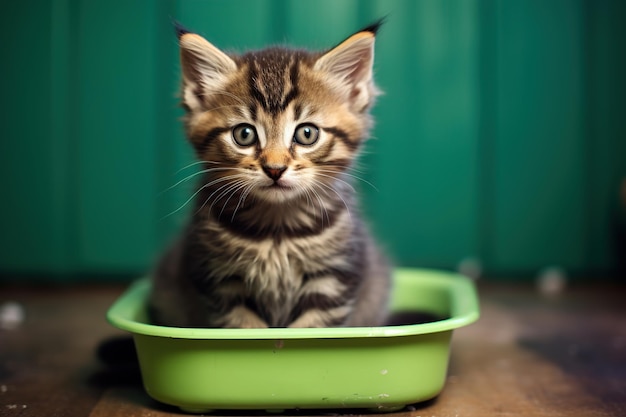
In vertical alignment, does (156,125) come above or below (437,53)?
below

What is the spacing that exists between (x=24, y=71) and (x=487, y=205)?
1994 millimetres

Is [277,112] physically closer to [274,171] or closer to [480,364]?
[274,171]

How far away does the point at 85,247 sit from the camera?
2941 millimetres

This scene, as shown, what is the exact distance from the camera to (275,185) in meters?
1.42

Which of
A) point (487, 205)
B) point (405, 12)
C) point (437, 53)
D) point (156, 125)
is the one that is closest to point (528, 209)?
point (487, 205)

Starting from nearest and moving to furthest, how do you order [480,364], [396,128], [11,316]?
1. [480,364]
2. [11,316]
3. [396,128]

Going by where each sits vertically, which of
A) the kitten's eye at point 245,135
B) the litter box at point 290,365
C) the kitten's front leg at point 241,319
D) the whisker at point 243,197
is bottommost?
the litter box at point 290,365

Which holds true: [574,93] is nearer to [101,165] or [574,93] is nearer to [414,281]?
[414,281]

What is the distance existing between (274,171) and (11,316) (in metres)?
1.34

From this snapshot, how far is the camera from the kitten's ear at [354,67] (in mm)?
1493

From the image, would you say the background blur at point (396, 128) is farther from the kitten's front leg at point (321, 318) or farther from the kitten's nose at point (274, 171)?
the kitten's nose at point (274, 171)

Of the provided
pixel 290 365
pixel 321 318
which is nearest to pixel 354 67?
pixel 321 318

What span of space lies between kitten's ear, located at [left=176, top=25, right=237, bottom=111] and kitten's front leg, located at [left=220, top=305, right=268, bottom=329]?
0.46 metres

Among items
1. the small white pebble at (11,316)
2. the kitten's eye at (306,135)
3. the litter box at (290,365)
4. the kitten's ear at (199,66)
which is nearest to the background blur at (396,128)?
the small white pebble at (11,316)
